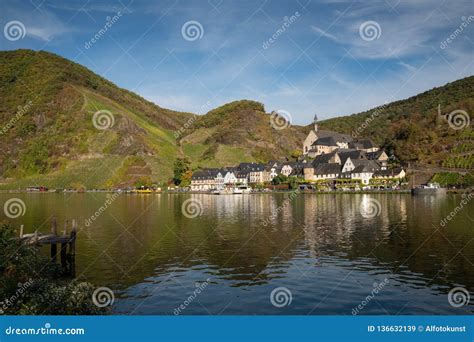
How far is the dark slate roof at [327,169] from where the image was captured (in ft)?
531

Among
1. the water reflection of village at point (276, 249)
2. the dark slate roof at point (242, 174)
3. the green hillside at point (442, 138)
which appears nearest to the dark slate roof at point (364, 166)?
the green hillside at point (442, 138)

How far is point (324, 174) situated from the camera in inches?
6471

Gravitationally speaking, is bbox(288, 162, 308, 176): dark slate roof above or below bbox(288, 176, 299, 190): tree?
above

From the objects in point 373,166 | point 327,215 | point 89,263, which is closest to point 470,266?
point 89,263

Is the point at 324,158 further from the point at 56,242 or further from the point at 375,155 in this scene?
the point at 56,242

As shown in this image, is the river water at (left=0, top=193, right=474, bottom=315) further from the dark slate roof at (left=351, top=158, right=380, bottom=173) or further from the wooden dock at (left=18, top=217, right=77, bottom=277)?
the dark slate roof at (left=351, top=158, right=380, bottom=173)

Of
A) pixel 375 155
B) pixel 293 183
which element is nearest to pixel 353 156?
pixel 375 155

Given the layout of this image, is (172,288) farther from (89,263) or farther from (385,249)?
(385,249)

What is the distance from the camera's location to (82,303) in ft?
56.4

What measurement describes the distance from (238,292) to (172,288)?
149 inches

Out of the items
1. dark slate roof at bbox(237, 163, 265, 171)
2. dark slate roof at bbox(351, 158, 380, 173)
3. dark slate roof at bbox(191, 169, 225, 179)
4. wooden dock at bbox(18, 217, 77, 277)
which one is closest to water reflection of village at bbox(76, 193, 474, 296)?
wooden dock at bbox(18, 217, 77, 277)

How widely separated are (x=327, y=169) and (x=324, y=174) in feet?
8.40

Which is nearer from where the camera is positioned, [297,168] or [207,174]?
[297,168]

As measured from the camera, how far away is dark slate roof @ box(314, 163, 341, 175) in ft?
531
